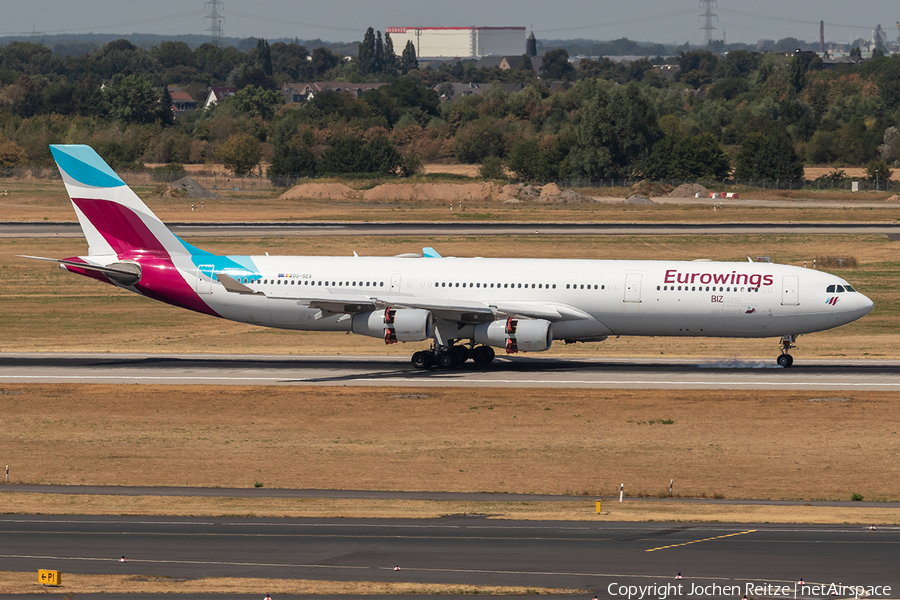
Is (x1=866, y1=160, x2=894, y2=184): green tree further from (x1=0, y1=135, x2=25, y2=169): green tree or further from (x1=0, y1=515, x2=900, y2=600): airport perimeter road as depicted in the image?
(x1=0, y1=515, x2=900, y2=600): airport perimeter road

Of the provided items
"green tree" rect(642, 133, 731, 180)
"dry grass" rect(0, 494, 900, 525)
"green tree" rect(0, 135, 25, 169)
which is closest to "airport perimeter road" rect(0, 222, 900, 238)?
"green tree" rect(642, 133, 731, 180)

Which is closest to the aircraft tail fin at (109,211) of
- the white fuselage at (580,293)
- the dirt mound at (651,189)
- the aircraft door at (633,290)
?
the white fuselage at (580,293)

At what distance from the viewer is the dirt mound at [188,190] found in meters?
147

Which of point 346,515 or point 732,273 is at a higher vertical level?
point 732,273

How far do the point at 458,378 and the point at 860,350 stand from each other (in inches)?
872

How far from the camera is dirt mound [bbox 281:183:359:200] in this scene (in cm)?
15050

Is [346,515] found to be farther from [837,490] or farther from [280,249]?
[280,249]

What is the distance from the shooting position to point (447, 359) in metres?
53.5

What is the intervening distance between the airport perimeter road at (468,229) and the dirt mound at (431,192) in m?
34.2

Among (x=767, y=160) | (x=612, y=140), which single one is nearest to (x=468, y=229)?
(x=612, y=140)

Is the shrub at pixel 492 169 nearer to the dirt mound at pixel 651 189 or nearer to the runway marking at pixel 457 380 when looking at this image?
the dirt mound at pixel 651 189

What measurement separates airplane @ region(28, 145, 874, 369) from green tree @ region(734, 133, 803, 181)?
119 meters

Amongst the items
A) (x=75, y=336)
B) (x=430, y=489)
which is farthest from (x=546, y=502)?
(x=75, y=336)

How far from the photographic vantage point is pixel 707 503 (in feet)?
100
